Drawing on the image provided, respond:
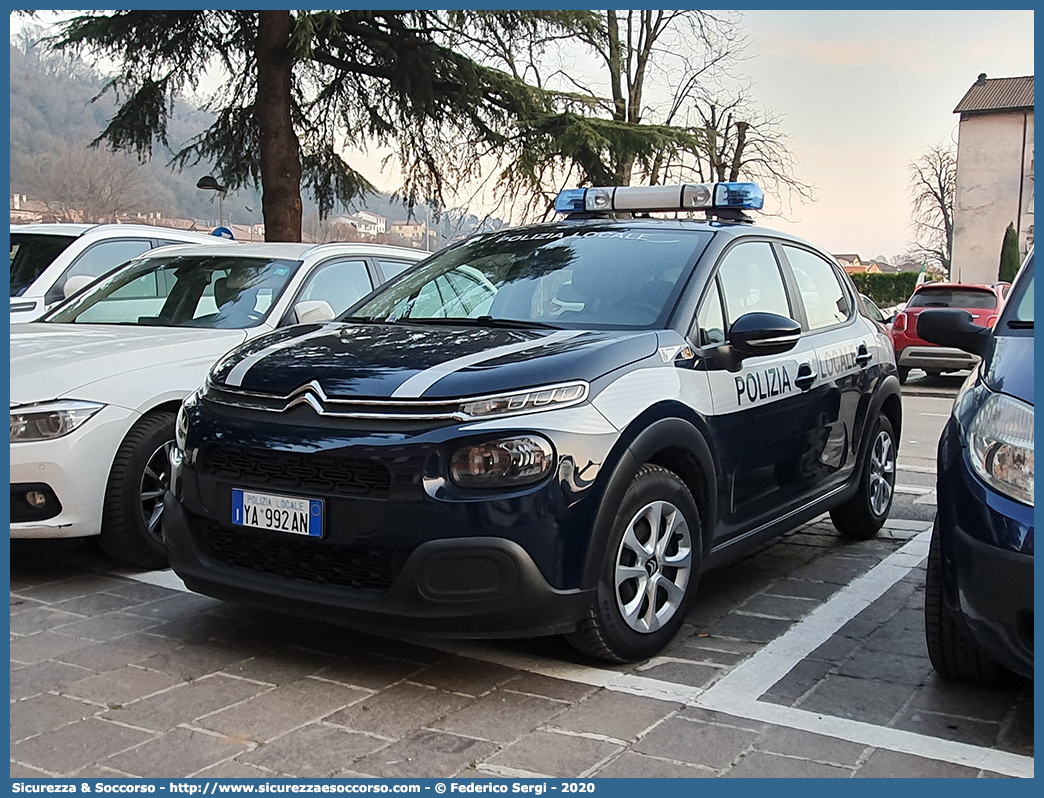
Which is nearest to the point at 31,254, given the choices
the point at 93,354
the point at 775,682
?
the point at 93,354

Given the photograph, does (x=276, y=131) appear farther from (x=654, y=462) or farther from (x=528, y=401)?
(x=528, y=401)

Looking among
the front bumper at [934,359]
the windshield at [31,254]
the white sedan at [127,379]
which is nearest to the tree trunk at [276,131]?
the windshield at [31,254]

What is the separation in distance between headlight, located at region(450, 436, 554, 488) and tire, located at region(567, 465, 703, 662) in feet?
1.24

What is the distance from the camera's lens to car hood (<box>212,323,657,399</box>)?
356cm

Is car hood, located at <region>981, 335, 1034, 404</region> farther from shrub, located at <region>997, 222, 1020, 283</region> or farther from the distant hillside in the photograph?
shrub, located at <region>997, 222, 1020, 283</region>

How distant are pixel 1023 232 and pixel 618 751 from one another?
64329 mm

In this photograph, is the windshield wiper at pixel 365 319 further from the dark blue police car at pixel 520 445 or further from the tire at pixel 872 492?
the tire at pixel 872 492

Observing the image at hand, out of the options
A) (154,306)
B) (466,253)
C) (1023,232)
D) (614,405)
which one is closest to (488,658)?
(614,405)

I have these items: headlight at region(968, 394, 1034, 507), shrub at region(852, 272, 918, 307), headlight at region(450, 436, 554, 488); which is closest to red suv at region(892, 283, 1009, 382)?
headlight at region(968, 394, 1034, 507)

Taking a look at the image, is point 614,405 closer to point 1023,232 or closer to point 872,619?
point 872,619

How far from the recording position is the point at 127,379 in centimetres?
491

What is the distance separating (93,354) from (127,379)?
22cm

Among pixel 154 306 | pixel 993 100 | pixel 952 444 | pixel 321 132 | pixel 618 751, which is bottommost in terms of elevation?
pixel 618 751

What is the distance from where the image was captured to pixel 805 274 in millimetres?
5453
